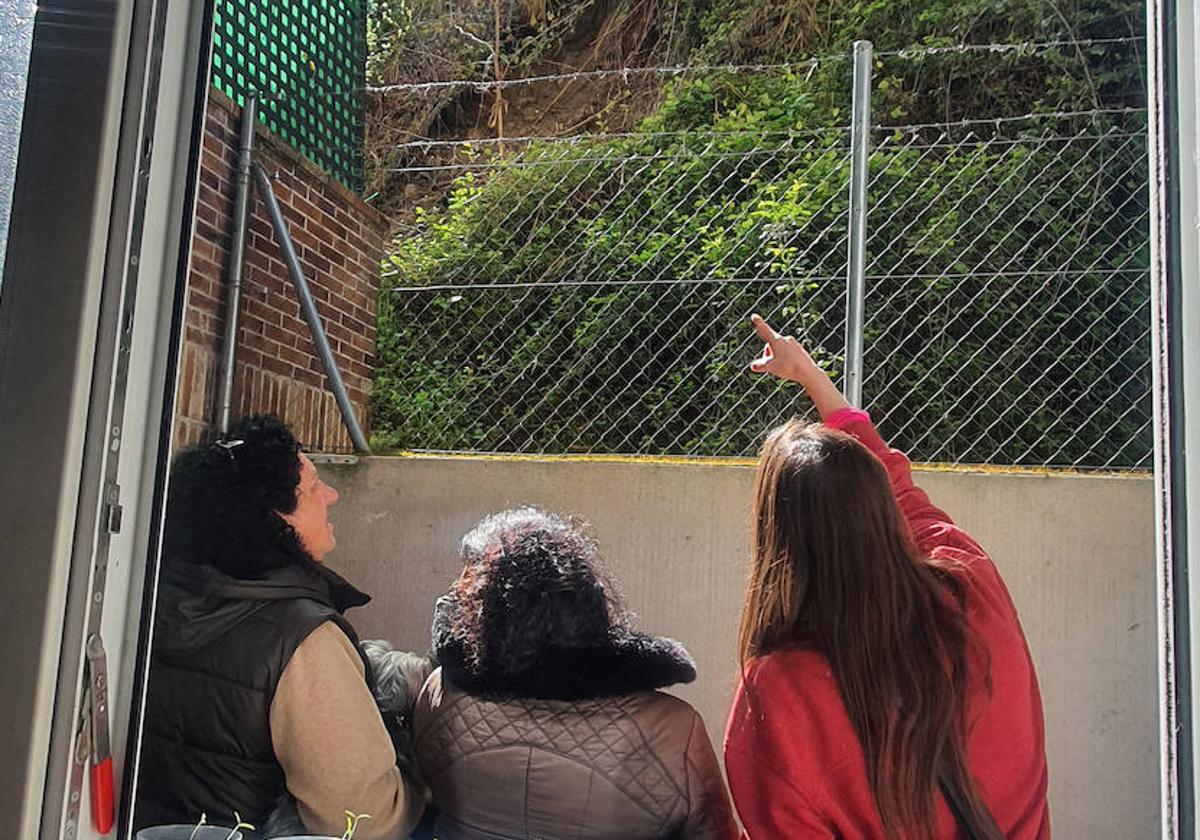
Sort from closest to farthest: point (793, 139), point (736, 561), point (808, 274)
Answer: point (736, 561)
point (808, 274)
point (793, 139)

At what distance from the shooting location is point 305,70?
11.2 ft

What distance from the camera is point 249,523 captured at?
1.87m

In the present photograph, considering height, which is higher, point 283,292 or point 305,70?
point 305,70

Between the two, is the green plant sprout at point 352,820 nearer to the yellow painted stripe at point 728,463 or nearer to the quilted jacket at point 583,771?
the quilted jacket at point 583,771

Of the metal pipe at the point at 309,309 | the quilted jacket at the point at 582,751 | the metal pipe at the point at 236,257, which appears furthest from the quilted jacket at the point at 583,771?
the metal pipe at the point at 309,309

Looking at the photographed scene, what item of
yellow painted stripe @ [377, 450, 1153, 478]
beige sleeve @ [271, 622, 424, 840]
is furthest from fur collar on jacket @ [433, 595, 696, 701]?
yellow painted stripe @ [377, 450, 1153, 478]

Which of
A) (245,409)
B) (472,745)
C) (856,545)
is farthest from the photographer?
(245,409)

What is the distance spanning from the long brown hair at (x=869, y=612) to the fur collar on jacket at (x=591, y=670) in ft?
0.75

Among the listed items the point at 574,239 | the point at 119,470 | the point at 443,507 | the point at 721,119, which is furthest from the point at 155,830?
the point at 721,119

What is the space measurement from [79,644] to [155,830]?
1.26 ft

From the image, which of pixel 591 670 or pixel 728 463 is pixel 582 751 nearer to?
pixel 591 670

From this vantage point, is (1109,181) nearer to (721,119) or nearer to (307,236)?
(721,119)

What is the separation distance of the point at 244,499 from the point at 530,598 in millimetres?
581

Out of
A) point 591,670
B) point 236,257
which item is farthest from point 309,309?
point 591,670
